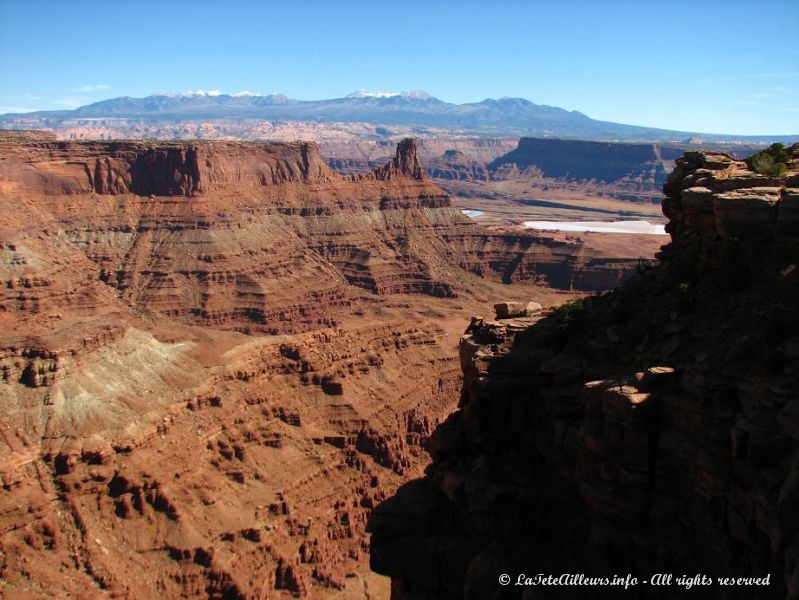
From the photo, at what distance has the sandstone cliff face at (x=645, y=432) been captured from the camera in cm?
1841

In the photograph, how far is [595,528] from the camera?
21188 mm

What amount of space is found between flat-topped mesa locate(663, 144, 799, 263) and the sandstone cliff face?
6cm

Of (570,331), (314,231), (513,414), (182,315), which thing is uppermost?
(570,331)

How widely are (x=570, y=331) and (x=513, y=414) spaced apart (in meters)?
3.28

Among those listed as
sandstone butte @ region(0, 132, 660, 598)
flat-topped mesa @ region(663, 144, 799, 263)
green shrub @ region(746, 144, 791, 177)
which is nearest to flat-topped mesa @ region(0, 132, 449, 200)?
sandstone butte @ region(0, 132, 660, 598)

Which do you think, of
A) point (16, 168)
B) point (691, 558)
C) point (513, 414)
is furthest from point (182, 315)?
point (691, 558)

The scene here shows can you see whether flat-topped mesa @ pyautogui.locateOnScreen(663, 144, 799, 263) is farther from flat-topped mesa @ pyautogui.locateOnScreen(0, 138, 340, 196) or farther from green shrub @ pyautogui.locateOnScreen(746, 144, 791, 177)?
flat-topped mesa @ pyautogui.locateOnScreen(0, 138, 340, 196)

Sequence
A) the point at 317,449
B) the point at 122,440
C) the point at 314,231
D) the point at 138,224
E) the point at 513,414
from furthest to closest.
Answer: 1. the point at 314,231
2. the point at 138,224
3. the point at 317,449
4. the point at 122,440
5. the point at 513,414

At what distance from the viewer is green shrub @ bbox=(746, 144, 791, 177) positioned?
84.5ft

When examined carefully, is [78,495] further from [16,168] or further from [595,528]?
[16,168]

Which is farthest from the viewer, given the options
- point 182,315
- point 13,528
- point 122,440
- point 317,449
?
point 182,315

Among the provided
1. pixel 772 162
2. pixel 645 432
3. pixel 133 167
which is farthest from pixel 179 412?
pixel 133 167

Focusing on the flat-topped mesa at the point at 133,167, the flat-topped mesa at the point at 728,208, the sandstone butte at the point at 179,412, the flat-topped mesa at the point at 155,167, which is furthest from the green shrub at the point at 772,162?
the flat-topped mesa at the point at 133,167

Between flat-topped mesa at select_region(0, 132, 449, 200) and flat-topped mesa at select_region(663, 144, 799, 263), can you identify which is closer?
flat-topped mesa at select_region(663, 144, 799, 263)
